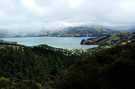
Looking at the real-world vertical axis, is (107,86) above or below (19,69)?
above

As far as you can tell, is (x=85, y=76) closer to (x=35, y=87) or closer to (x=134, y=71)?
(x=134, y=71)

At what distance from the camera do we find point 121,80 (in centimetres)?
1502

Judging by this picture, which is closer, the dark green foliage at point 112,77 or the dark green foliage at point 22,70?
the dark green foliage at point 112,77

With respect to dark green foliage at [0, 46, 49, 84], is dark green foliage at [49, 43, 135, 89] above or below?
above

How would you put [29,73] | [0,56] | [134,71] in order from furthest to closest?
[0,56]
[29,73]
[134,71]

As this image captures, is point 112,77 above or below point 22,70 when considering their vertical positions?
above

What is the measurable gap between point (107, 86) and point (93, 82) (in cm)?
265

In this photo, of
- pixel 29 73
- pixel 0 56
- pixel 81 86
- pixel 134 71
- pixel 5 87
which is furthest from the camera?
pixel 0 56

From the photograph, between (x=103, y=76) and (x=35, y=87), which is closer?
(x=103, y=76)

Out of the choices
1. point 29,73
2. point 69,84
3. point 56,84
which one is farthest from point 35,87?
point 29,73

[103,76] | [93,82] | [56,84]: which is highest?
[103,76]

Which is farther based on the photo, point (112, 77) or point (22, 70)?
point (22, 70)

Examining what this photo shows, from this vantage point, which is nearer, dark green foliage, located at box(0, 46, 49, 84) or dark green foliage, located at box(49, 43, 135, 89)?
dark green foliage, located at box(49, 43, 135, 89)

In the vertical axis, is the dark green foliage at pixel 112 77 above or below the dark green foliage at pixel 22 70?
above
